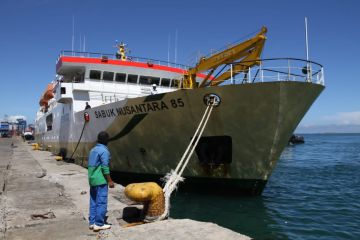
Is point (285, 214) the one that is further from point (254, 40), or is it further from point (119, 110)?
point (119, 110)

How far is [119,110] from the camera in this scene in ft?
42.2

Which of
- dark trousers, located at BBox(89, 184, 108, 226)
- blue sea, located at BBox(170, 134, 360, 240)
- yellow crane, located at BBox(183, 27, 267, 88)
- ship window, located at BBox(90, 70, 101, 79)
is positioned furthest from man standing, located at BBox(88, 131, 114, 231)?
ship window, located at BBox(90, 70, 101, 79)

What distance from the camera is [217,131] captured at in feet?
35.5

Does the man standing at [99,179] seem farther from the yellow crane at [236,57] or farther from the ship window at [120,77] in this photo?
the ship window at [120,77]

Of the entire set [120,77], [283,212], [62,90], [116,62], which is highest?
[116,62]

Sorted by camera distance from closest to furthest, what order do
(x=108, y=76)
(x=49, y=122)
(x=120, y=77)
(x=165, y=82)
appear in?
(x=108, y=76), (x=120, y=77), (x=165, y=82), (x=49, y=122)

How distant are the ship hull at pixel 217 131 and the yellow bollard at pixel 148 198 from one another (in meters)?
4.50

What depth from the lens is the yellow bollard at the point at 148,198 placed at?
6.41 meters

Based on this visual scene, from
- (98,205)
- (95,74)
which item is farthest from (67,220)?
(95,74)

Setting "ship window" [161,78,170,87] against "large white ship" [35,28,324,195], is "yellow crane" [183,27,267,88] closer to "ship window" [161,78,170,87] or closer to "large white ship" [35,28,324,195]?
"large white ship" [35,28,324,195]

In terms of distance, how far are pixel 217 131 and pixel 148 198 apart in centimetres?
479

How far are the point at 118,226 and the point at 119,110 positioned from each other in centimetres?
721

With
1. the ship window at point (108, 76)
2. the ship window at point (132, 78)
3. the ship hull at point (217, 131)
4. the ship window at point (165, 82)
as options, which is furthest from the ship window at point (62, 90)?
the ship window at point (165, 82)

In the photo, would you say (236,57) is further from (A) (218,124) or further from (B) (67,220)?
(B) (67,220)
